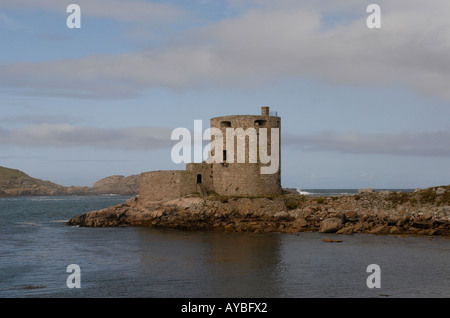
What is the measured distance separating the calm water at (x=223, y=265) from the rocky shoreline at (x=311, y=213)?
2.40 metres

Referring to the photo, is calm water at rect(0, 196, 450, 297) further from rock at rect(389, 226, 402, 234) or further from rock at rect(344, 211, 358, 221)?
rock at rect(344, 211, 358, 221)

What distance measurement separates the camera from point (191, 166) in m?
44.8

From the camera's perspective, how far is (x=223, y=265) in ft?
82.7

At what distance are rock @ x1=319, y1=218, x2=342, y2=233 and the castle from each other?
7787mm

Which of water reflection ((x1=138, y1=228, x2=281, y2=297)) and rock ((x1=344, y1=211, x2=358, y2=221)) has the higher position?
rock ((x1=344, y1=211, x2=358, y2=221))

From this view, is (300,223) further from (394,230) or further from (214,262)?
(214,262)

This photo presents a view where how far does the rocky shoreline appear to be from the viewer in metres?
36.7

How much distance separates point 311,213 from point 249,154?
25.4 ft

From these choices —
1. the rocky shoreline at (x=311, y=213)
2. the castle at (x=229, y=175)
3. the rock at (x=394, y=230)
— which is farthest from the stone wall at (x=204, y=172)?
the rock at (x=394, y=230)

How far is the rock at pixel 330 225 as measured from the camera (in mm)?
36562

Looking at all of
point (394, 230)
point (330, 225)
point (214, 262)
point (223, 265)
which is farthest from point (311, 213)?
point (223, 265)

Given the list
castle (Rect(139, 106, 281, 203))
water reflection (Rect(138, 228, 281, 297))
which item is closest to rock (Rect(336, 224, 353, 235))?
water reflection (Rect(138, 228, 281, 297))

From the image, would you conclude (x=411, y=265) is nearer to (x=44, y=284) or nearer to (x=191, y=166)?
(x=44, y=284)
